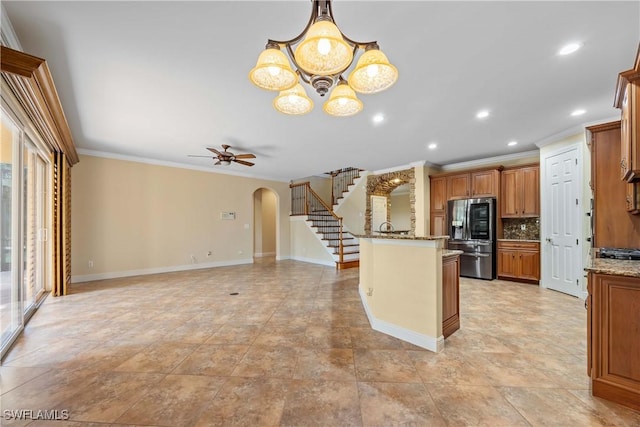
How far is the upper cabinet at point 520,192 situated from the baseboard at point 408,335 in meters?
4.03

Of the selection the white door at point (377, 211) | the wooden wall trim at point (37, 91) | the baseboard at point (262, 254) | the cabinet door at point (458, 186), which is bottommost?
the baseboard at point (262, 254)

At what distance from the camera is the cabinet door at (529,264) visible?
4.74m

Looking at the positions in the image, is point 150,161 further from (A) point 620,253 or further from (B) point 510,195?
(B) point 510,195

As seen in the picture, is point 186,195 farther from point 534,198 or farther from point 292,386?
point 534,198

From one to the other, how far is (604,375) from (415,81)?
2.77 metres

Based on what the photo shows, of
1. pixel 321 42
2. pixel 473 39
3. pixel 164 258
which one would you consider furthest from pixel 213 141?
pixel 473 39

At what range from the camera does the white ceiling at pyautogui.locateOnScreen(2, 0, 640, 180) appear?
1.79 m

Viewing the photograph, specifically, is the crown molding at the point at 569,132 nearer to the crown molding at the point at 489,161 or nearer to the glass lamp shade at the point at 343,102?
the crown molding at the point at 489,161

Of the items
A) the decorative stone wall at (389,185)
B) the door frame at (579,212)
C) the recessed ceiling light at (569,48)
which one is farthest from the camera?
the decorative stone wall at (389,185)

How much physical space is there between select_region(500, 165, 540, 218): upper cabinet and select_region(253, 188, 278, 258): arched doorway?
660 cm

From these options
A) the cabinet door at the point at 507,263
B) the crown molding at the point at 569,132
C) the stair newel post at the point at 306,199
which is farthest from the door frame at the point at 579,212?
the stair newel post at the point at 306,199

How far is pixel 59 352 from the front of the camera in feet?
7.67

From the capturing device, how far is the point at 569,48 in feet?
7.04

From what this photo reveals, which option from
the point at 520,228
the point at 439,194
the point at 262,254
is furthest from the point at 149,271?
the point at 520,228
